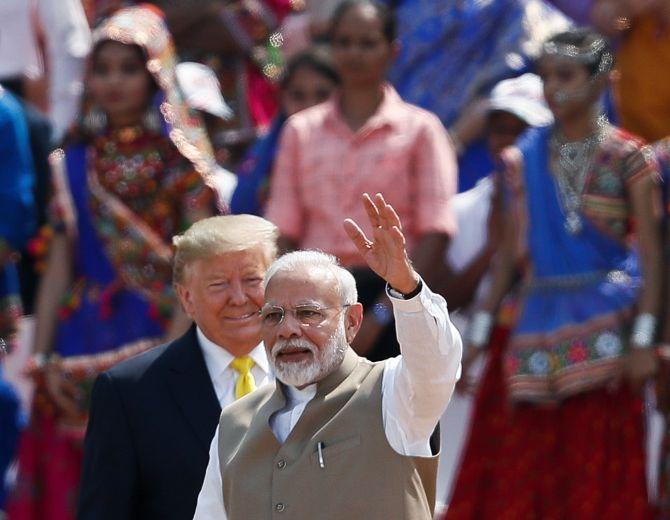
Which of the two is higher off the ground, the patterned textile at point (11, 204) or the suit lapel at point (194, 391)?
the suit lapel at point (194, 391)

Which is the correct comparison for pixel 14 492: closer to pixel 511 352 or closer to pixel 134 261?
pixel 134 261

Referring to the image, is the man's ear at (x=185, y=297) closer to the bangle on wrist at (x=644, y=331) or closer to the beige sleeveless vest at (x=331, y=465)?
the beige sleeveless vest at (x=331, y=465)

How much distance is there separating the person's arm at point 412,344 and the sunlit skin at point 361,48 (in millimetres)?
3341

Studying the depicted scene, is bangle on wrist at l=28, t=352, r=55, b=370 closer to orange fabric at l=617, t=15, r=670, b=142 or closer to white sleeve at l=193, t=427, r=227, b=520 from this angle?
orange fabric at l=617, t=15, r=670, b=142

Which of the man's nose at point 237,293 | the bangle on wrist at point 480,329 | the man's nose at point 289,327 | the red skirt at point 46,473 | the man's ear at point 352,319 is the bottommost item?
the red skirt at point 46,473

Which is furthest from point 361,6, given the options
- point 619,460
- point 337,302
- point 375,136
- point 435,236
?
point 337,302

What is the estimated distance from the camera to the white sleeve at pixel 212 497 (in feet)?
15.8

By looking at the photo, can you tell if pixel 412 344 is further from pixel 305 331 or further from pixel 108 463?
pixel 108 463

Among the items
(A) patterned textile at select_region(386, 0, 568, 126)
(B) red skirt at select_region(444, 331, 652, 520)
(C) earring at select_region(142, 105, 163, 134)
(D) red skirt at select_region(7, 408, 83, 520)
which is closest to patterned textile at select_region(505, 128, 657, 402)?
(B) red skirt at select_region(444, 331, 652, 520)

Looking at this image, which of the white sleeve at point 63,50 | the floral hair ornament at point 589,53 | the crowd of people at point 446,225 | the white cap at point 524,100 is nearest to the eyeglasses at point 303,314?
the crowd of people at point 446,225

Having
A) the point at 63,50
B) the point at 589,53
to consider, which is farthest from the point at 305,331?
the point at 63,50

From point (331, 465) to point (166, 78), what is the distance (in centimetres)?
375

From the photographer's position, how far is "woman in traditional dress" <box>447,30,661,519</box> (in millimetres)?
7320

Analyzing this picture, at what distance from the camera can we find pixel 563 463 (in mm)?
7438
